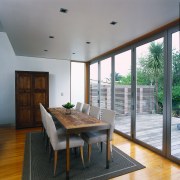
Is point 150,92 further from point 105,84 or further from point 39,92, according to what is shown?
point 39,92

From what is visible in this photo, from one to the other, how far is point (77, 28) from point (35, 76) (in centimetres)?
266

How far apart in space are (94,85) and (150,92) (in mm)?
2805

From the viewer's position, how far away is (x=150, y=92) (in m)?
3.43

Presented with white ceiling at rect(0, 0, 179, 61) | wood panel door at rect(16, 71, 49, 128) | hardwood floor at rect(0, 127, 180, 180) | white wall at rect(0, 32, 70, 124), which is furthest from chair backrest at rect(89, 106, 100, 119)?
white wall at rect(0, 32, 70, 124)

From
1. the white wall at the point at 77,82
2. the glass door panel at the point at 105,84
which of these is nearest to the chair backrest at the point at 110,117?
the glass door panel at the point at 105,84

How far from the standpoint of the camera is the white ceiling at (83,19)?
6.84 ft

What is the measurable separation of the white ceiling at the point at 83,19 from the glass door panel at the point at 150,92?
493 mm

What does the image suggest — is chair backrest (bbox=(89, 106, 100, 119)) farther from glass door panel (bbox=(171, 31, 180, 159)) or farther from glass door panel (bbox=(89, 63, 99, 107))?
glass door panel (bbox=(89, 63, 99, 107))

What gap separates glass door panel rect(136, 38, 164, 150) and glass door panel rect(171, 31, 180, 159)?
0.90ft

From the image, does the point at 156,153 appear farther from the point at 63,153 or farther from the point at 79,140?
the point at 63,153

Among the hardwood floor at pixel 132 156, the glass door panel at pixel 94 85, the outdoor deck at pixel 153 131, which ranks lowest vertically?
the hardwood floor at pixel 132 156

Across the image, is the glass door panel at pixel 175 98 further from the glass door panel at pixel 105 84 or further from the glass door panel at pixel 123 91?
the glass door panel at pixel 105 84

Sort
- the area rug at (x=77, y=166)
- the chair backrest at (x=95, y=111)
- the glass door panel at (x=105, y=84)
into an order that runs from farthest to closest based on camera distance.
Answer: the glass door panel at (x=105, y=84) < the chair backrest at (x=95, y=111) < the area rug at (x=77, y=166)

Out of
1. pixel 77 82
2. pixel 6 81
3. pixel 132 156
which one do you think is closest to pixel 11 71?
pixel 6 81
